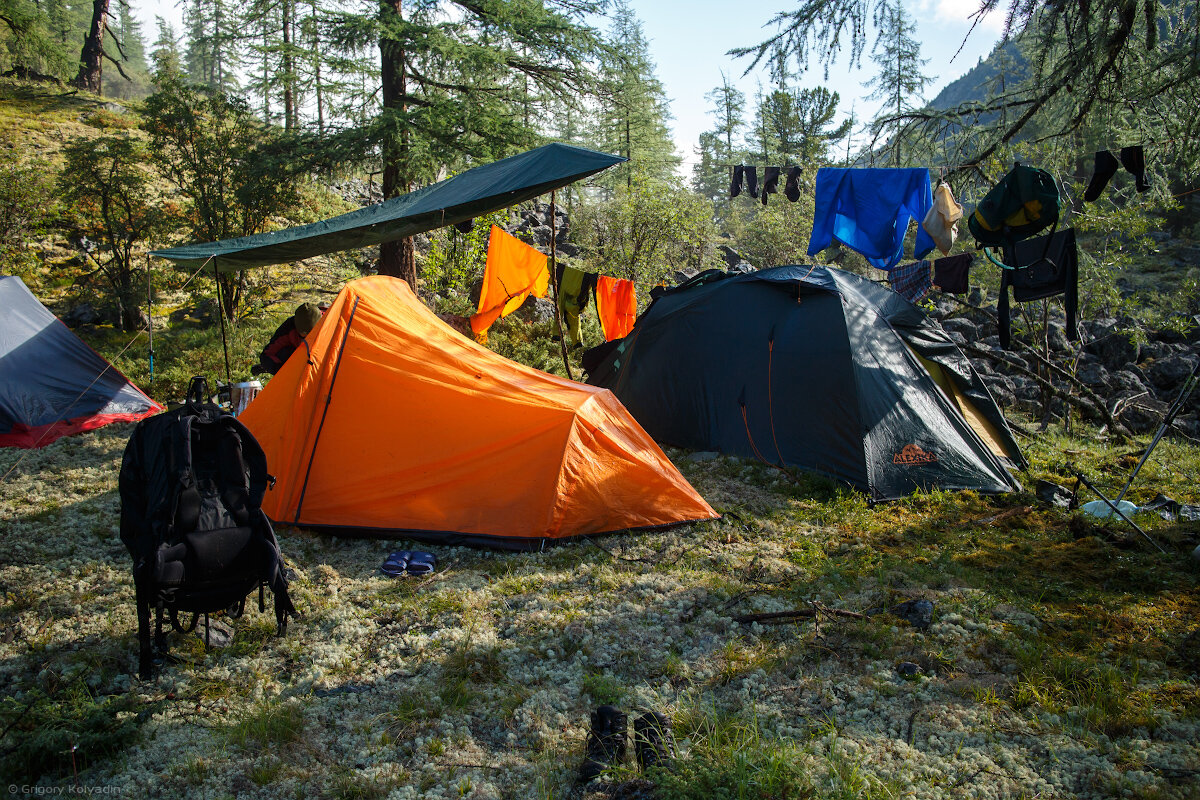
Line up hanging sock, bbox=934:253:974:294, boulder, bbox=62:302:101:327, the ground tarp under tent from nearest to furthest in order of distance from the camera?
1. the ground tarp under tent
2. hanging sock, bbox=934:253:974:294
3. boulder, bbox=62:302:101:327

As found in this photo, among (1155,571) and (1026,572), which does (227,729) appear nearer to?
(1026,572)

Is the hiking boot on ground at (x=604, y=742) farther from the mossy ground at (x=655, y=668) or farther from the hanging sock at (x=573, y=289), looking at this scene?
the hanging sock at (x=573, y=289)

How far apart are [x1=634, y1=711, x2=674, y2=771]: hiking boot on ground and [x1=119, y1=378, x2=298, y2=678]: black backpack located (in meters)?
1.84

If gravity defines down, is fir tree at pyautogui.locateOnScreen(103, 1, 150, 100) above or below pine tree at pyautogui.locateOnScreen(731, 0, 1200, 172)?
above

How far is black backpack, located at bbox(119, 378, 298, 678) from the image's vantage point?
2.81 metres

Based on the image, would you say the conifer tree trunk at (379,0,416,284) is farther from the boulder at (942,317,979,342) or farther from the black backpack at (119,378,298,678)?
the boulder at (942,317,979,342)

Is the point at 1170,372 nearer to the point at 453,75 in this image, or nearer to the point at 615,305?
the point at 615,305

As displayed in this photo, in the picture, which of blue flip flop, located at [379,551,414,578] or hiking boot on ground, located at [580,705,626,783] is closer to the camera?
hiking boot on ground, located at [580,705,626,783]

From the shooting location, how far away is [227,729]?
2.66m

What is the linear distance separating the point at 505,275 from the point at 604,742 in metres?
7.03

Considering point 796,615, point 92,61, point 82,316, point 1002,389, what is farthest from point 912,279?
point 92,61

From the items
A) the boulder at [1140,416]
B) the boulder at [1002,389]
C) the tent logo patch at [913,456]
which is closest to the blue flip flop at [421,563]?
the tent logo patch at [913,456]

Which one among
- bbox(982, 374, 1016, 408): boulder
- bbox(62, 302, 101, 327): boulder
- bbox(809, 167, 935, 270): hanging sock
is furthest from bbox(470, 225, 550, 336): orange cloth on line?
bbox(62, 302, 101, 327): boulder

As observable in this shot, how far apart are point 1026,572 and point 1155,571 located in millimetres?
820
